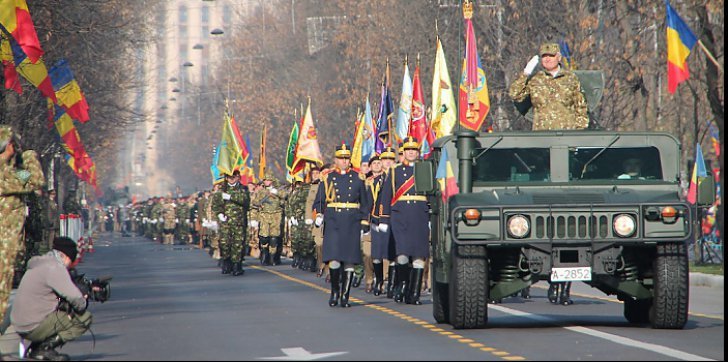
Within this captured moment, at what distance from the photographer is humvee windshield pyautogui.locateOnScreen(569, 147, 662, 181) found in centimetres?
1727

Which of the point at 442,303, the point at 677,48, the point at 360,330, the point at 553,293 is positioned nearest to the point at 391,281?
the point at 553,293

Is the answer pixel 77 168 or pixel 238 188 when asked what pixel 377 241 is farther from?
pixel 77 168

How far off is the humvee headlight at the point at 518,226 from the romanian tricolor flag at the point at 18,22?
422 inches

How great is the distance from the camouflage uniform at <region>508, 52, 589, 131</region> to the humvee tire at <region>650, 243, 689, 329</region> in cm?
307

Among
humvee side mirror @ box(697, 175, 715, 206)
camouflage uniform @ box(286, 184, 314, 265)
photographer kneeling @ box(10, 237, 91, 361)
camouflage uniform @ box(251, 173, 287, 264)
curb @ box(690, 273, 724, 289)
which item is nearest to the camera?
photographer kneeling @ box(10, 237, 91, 361)

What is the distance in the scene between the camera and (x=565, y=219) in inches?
625

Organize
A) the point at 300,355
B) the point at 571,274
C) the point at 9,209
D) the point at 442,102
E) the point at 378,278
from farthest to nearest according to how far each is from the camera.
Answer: the point at 442,102, the point at 378,278, the point at 9,209, the point at 571,274, the point at 300,355

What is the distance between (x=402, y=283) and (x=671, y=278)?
6.85 metres

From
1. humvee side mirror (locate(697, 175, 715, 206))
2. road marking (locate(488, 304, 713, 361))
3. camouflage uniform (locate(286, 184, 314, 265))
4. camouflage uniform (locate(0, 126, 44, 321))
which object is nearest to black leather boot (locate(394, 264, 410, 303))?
road marking (locate(488, 304, 713, 361))

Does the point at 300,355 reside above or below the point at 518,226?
below

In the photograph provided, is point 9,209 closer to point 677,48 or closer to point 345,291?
A: point 345,291

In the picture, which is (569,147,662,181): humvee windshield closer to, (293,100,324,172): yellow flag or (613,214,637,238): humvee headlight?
(613,214,637,238): humvee headlight

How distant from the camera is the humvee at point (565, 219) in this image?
51.9 ft

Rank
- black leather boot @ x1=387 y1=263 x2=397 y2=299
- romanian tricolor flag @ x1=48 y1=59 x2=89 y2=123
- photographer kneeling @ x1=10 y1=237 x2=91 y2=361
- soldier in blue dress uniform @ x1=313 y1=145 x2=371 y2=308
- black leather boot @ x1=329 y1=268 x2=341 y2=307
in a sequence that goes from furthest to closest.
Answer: romanian tricolor flag @ x1=48 y1=59 x2=89 y2=123 < black leather boot @ x1=387 y1=263 x2=397 y2=299 < soldier in blue dress uniform @ x1=313 y1=145 x2=371 y2=308 < black leather boot @ x1=329 y1=268 x2=341 y2=307 < photographer kneeling @ x1=10 y1=237 x2=91 y2=361
